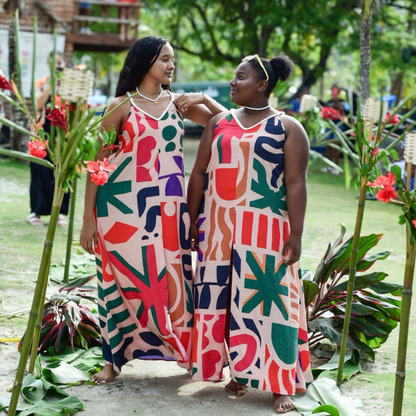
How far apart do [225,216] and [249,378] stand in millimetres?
883

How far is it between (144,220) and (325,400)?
1.38m

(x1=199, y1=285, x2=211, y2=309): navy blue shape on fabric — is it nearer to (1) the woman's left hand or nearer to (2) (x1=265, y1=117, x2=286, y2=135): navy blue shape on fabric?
(2) (x1=265, y1=117, x2=286, y2=135): navy blue shape on fabric

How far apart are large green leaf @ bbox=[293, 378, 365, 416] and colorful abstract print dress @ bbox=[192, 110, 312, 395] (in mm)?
65

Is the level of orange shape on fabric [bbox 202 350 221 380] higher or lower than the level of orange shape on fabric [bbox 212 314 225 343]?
lower

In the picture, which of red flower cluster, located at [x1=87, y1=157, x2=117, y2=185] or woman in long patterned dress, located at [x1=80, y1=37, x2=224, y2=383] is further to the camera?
woman in long patterned dress, located at [x1=80, y1=37, x2=224, y2=383]

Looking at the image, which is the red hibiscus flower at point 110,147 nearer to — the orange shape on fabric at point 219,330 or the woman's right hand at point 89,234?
the woman's right hand at point 89,234

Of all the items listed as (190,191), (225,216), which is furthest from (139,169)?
(225,216)

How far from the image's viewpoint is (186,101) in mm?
3783

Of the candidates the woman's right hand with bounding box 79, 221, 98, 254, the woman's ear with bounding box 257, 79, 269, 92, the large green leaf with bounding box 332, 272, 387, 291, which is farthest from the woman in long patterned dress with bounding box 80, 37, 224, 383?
the large green leaf with bounding box 332, 272, 387, 291

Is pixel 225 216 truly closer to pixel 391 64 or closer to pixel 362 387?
pixel 362 387

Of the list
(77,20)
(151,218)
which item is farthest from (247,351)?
(77,20)

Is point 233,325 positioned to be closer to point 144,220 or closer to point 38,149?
point 144,220

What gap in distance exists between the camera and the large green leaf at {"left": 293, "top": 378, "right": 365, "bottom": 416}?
342 centimetres

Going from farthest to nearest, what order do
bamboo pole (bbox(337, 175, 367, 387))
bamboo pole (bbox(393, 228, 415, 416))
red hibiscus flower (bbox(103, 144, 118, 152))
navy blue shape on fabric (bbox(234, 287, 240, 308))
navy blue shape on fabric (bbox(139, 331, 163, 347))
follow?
navy blue shape on fabric (bbox(139, 331, 163, 347))
navy blue shape on fabric (bbox(234, 287, 240, 308))
bamboo pole (bbox(337, 175, 367, 387))
red hibiscus flower (bbox(103, 144, 118, 152))
bamboo pole (bbox(393, 228, 415, 416))
